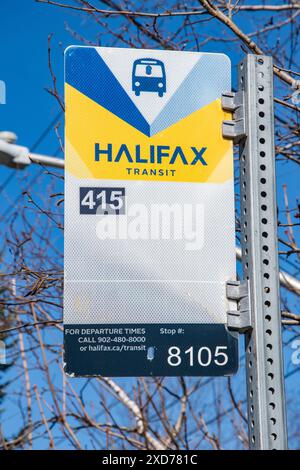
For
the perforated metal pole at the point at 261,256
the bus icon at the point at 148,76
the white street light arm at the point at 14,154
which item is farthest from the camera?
the white street light arm at the point at 14,154

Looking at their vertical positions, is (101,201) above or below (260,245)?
above

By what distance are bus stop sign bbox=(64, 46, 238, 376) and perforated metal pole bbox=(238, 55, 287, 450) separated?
79mm

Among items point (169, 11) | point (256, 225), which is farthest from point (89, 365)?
point (169, 11)

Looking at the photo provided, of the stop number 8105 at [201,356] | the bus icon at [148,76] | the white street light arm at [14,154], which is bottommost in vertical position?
the stop number 8105 at [201,356]

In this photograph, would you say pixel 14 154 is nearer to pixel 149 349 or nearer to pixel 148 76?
pixel 148 76

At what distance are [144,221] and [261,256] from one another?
396 mm

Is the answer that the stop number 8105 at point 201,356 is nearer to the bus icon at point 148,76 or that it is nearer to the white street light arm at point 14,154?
the bus icon at point 148,76

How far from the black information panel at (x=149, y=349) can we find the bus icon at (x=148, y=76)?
81 centimetres

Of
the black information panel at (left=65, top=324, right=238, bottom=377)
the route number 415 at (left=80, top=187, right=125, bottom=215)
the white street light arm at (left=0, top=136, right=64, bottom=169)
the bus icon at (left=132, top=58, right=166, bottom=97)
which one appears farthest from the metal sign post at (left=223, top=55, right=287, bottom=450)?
the white street light arm at (left=0, top=136, right=64, bottom=169)

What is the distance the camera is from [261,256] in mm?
2484

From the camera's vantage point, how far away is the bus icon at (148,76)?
264cm

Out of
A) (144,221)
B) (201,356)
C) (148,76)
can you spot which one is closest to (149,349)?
(201,356)

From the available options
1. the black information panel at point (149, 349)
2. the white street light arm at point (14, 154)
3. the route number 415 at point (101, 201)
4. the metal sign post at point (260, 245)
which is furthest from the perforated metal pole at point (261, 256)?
the white street light arm at point (14, 154)

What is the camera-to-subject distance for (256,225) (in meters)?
2.50
